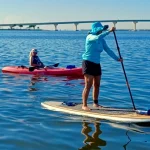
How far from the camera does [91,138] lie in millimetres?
7473

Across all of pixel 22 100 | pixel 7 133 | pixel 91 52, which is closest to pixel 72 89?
pixel 22 100

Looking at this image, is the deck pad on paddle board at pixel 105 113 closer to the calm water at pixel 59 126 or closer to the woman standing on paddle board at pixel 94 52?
the calm water at pixel 59 126

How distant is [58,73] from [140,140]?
1019cm

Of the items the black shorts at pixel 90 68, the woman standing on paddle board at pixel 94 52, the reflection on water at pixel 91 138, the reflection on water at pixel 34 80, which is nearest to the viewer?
the reflection on water at pixel 91 138

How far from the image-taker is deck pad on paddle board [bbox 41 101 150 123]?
8220 millimetres

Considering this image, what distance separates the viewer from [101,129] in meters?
8.05

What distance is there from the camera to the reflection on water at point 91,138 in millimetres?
7004

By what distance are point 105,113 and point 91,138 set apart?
142cm

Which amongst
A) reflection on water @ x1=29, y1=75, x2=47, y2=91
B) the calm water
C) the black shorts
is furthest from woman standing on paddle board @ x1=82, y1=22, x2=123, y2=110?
reflection on water @ x1=29, y1=75, x2=47, y2=91

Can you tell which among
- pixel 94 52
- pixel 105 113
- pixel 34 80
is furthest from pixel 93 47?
pixel 34 80

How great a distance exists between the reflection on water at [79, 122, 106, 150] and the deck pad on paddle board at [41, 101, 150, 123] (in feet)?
1.30

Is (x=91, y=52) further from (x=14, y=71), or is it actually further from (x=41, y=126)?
(x=14, y=71)

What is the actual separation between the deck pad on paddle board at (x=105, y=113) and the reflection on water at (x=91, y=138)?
39cm

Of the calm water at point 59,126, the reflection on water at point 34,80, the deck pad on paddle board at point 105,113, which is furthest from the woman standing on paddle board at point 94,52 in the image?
the reflection on water at point 34,80
